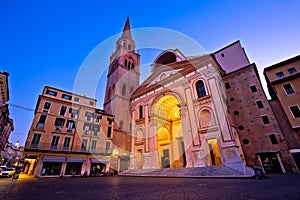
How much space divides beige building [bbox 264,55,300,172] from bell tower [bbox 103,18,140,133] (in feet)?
70.3

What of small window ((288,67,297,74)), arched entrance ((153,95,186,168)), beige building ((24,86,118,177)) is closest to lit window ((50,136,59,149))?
beige building ((24,86,118,177))

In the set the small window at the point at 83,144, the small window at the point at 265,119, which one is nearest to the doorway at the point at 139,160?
the small window at the point at 83,144

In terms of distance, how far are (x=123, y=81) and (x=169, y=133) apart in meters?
15.8

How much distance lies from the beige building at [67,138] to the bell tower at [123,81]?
9.58 ft

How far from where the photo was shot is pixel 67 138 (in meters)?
19.8

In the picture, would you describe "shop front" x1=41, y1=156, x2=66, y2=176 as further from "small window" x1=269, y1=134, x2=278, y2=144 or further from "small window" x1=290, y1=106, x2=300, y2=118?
"small window" x1=290, y1=106, x2=300, y2=118

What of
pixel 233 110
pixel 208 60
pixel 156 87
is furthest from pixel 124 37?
pixel 233 110

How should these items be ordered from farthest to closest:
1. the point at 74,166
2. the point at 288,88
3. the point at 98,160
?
the point at 98,160 < the point at 74,166 < the point at 288,88

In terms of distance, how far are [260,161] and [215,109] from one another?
24.7 feet

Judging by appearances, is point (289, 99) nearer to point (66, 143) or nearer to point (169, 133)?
point (169, 133)

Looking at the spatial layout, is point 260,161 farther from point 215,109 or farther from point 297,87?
point 297,87

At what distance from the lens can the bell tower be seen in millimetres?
26094

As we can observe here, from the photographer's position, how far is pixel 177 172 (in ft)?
39.2

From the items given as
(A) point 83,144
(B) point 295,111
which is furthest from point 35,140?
(B) point 295,111
